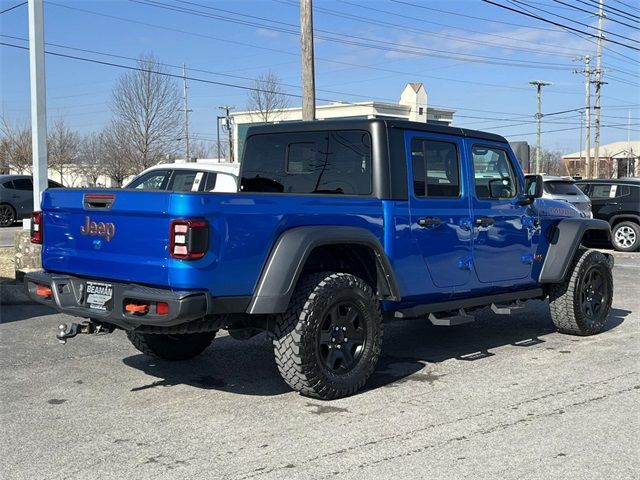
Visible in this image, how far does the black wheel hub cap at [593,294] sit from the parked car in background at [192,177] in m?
4.87

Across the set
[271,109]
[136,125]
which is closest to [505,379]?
[136,125]

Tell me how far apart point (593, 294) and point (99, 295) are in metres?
5.29

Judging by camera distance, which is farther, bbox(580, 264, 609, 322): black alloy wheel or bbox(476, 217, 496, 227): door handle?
bbox(580, 264, 609, 322): black alloy wheel

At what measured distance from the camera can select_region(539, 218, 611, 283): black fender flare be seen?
730 cm

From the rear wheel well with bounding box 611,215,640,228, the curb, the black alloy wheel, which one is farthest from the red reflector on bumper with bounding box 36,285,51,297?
the rear wheel well with bounding box 611,215,640,228

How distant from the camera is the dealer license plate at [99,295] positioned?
16.0 ft

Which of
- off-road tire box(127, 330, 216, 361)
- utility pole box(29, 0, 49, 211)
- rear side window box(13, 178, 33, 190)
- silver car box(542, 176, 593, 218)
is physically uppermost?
utility pole box(29, 0, 49, 211)

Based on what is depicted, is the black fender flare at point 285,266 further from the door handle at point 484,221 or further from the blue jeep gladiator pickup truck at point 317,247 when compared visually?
the door handle at point 484,221

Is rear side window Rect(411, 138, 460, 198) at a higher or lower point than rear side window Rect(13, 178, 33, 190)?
lower

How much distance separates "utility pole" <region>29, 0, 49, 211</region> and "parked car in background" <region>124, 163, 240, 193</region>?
1267mm

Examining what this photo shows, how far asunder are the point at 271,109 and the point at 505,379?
38.7 meters

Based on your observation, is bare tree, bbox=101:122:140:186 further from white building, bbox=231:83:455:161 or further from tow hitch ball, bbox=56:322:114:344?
tow hitch ball, bbox=56:322:114:344

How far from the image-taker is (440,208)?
6.09 m

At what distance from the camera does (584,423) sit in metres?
4.75
